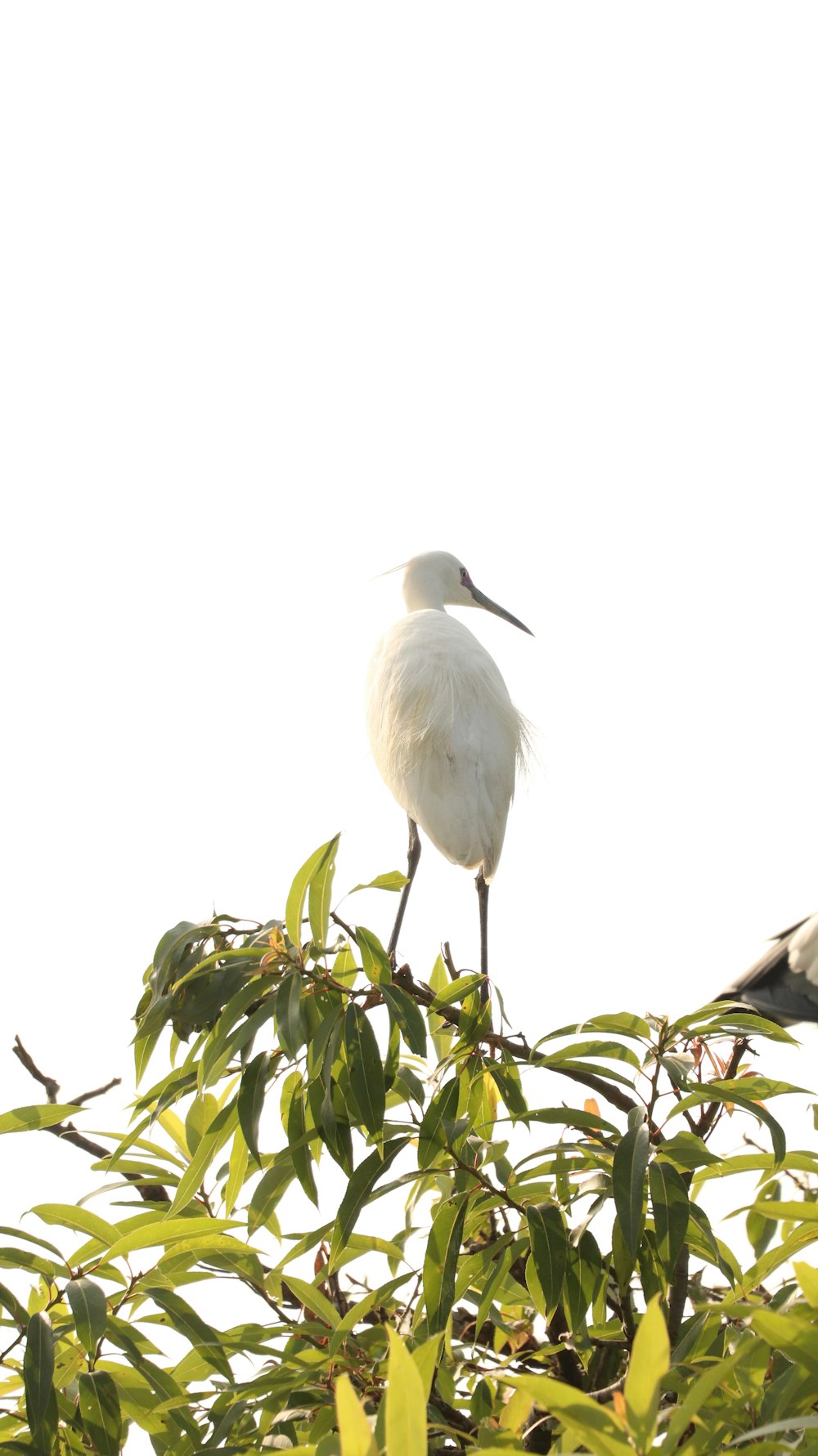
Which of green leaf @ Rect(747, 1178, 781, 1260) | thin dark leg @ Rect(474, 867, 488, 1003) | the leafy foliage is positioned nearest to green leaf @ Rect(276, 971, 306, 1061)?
the leafy foliage

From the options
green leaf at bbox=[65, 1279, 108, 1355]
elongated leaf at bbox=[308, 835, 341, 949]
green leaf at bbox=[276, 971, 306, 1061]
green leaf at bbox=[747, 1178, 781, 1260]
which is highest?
elongated leaf at bbox=[308, 835, 341, 949]

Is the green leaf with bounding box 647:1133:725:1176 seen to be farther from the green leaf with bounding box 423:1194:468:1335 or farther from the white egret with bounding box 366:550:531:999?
the white egret with bounding box 366:550:531:999

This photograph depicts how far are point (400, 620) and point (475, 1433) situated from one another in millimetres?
2211

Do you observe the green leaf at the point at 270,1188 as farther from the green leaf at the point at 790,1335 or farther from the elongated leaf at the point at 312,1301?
the green leaf at the point at 790,1335

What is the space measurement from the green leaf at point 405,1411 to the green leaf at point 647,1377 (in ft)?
0.47

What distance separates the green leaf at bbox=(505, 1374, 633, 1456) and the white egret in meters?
2.03

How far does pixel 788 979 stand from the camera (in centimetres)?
225

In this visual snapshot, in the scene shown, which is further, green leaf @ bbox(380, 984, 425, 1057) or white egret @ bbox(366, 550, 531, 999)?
white egret @ bbox(366, 550, 531, 999)

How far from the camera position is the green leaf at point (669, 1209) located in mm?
1448

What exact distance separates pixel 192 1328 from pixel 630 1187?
0.52 metres

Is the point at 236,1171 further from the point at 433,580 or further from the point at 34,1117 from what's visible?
the point at 433,580

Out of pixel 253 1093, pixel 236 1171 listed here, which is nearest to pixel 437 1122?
pixel 253 1093

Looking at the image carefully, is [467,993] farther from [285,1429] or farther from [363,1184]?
[285,1429]

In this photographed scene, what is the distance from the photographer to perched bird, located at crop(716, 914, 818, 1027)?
2.20m
